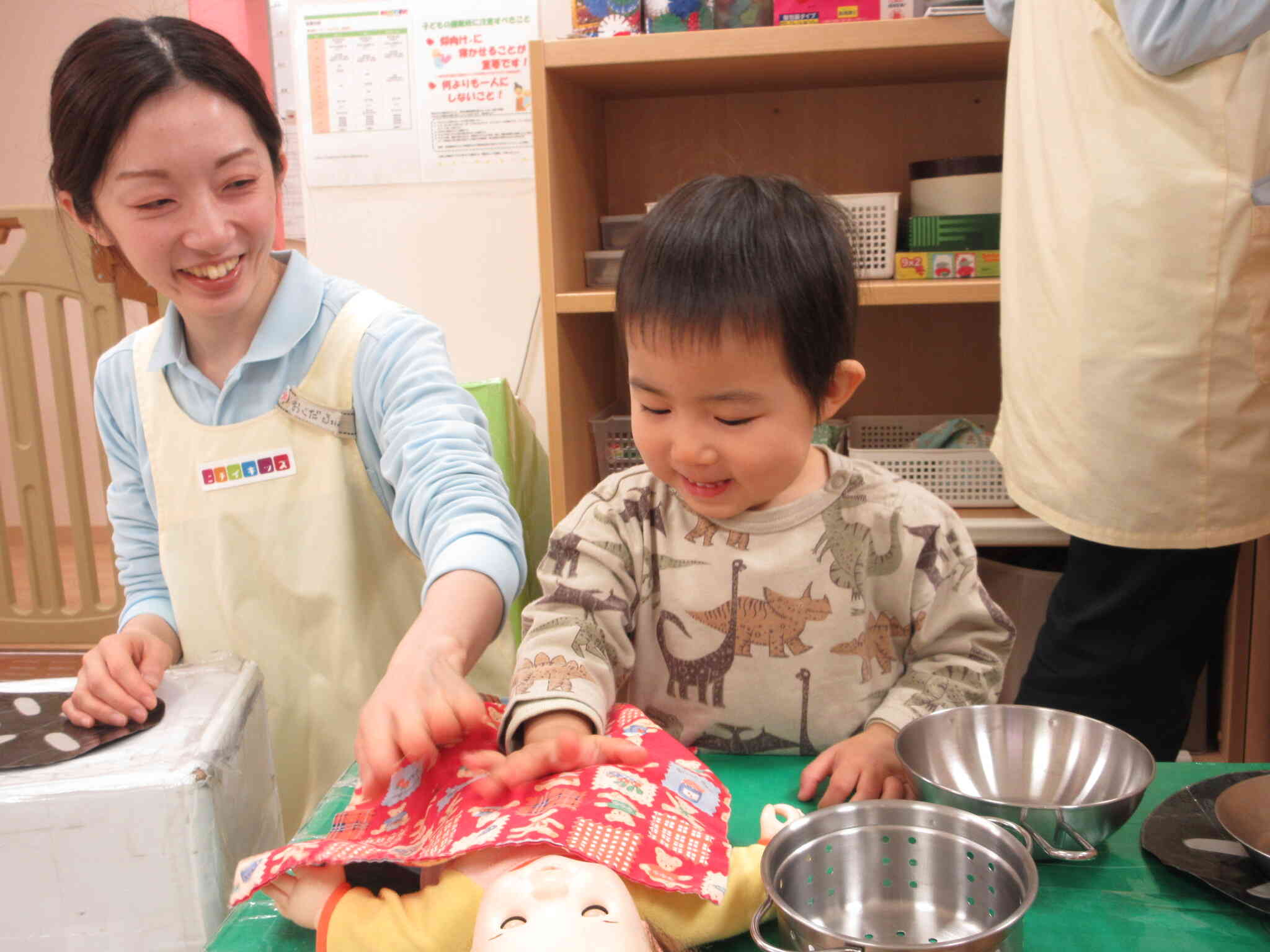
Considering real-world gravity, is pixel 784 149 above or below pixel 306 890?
above

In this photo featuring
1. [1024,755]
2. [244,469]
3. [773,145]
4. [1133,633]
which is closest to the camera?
[1024,755]

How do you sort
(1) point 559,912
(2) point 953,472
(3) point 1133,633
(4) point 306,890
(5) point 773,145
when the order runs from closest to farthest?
(1) point 559,912
(4) point 306,890
(3) point 1133,633
(2) point 953,472
(5) point 773,145

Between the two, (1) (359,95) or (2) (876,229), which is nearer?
(2) (876,229)

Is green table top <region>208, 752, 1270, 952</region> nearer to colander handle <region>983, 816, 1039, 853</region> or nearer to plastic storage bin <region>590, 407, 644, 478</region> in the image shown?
colander handle <region>983, 816, 1039, 853</region>

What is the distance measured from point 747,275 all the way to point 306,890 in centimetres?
49

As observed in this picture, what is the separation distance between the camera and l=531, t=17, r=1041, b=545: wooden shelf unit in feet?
4.99

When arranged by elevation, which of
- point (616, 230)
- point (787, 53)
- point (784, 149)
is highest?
point (787, 53)

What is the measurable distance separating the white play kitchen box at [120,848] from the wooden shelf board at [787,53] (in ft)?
3.94

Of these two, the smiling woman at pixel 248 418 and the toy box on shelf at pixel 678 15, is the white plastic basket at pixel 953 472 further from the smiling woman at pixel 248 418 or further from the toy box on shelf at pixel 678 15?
the smiling woman at pixel 248 418

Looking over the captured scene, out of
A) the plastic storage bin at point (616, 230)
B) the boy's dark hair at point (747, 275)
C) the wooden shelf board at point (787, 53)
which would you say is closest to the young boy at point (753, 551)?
the boy's dark hair at point (747, 275)

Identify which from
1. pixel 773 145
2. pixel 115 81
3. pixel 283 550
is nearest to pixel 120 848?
pixel 283 550

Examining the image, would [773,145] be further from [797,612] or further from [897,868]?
[897,868]

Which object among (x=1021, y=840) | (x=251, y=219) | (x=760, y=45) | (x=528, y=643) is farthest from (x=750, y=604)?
(x=760, y=45)

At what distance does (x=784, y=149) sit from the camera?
75.7 inches
